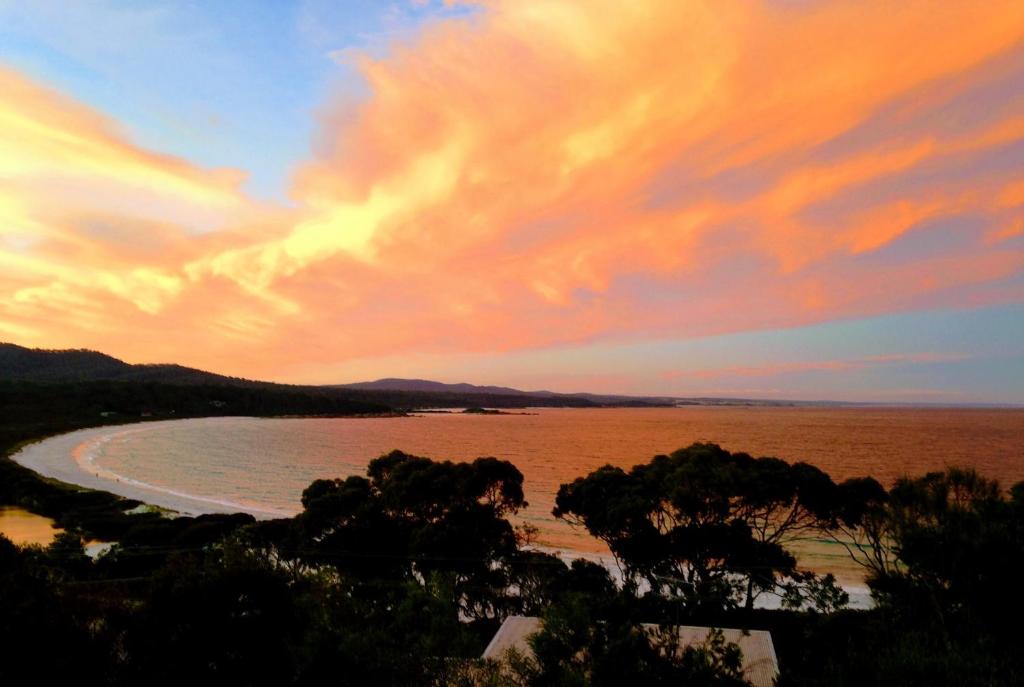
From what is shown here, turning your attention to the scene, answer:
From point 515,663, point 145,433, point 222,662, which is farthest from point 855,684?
point 145,433

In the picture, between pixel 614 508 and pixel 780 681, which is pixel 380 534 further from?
pixel 780 681

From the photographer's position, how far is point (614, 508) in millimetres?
19328

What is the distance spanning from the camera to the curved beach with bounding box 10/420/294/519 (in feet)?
135

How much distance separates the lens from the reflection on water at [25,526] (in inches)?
1197

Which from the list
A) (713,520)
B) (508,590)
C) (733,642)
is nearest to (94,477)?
(508,590)

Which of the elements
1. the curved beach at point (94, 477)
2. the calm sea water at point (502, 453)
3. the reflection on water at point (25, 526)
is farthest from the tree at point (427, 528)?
the curved beach at point (94, 477)

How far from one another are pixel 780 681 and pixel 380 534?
1499 cm

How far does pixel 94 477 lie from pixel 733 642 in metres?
57.7

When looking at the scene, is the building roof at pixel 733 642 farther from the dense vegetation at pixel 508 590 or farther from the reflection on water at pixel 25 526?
the reflection on water at pixel 25 526

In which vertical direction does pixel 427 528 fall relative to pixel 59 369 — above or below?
below

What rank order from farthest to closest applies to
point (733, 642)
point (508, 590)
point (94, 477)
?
point (94, 477)
point (508, 590)
point (733, 642)

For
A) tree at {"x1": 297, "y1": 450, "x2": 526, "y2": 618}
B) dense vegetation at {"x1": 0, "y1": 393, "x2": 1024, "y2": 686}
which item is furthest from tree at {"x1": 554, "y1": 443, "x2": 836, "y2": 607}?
tree at {"x1": 297, "y1": 450, "x2": 526, "y2": 618}

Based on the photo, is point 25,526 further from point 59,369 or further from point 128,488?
point 59,369

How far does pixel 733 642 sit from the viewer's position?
10945 mm
